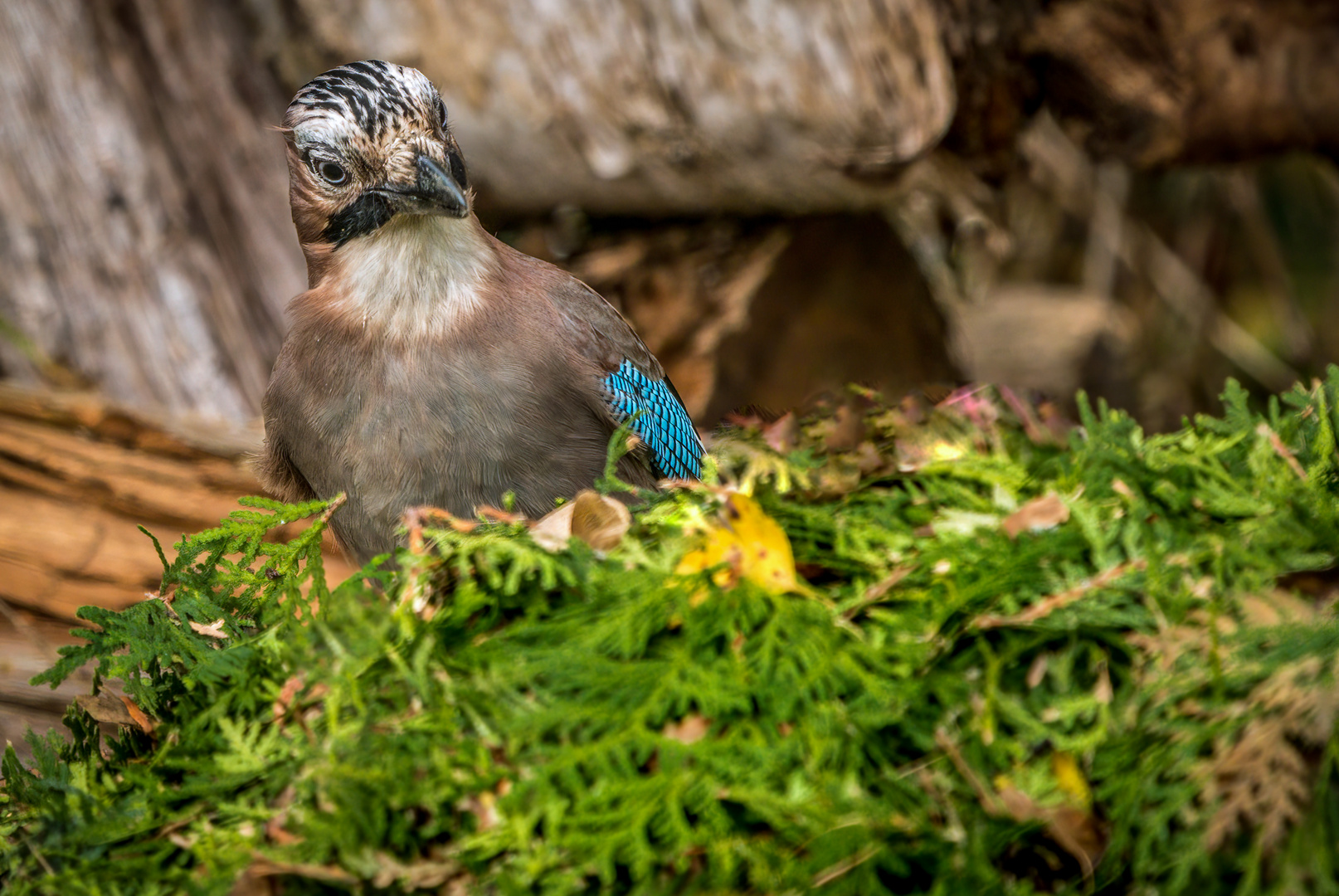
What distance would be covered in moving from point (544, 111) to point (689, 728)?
2.94m

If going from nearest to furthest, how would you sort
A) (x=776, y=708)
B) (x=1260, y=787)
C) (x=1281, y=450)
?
(x=1260, y=787) < (x=776, y=708) < (x=1281, y=450)

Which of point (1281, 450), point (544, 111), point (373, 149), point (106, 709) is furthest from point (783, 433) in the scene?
point (544, 111)

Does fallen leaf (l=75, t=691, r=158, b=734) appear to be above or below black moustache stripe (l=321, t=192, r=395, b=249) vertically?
below

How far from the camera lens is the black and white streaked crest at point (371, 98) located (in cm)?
241

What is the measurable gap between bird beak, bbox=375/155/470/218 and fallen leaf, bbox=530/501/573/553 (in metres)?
0.91

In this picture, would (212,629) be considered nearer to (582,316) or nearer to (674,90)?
(582,316)

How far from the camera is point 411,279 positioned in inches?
98.3

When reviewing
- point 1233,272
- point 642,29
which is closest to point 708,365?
point 642,29

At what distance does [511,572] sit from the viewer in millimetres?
1436

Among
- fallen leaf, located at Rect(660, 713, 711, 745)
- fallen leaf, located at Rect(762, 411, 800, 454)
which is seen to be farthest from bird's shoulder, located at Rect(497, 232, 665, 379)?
fallen leaf, located at Rect(660, 713, 711, 745)

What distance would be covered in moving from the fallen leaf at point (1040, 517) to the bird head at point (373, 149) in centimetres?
132

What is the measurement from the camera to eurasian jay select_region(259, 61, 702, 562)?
2400 millimetres

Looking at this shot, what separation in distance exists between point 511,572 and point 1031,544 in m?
0.62

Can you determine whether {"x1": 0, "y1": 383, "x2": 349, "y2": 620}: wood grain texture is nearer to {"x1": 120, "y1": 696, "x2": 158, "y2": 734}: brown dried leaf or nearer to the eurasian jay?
the eurasian jay
